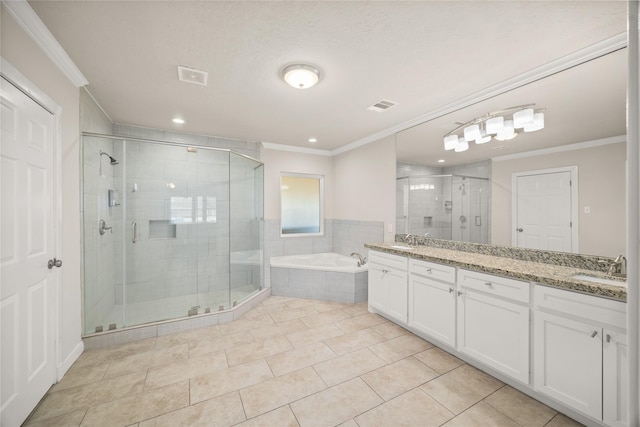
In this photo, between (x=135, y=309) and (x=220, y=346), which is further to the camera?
(x=135, y=309)

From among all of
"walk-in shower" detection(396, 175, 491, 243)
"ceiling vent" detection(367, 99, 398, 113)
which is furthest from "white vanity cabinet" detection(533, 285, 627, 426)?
"ceiling vent" detection(367, 99, 398, 113)

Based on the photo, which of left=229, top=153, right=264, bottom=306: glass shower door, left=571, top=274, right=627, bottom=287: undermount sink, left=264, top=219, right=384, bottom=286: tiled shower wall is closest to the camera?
left=571, top=274, right=627, bottom=287: undermount sink

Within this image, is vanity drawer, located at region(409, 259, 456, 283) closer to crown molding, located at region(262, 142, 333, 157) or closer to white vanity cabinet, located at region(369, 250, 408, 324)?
white vanity cabinet, located at region(369, 250, 408, 324)

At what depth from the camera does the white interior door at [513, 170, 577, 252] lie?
199 cm

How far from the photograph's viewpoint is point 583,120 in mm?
1966

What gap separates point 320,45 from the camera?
180 centimetres

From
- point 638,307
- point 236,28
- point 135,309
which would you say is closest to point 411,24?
point 236,28

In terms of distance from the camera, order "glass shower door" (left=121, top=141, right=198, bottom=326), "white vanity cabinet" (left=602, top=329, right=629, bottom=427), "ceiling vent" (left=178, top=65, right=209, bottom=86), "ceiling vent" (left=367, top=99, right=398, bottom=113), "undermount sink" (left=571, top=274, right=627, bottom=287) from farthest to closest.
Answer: "glass shower door" (left=121, top=141, right=198, bottom=326) → "ceiling vent" (left=367, top=99, right=398, bottom=113) → "ceiling vent" (left=178, top=65, right=209, bottom=86) → "undermount sink" (left=571, top=274, right=627, bottom=287) → "white vanity cabinet" (left=602, top=329, right=629, bottom=427)

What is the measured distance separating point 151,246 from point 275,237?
1802 mm

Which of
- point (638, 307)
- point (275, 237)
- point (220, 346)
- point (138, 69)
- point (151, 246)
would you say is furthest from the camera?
point (275, 237)

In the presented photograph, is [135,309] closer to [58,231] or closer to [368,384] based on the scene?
[58,231]

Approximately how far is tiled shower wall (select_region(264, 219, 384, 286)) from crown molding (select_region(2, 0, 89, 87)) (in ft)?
9.42

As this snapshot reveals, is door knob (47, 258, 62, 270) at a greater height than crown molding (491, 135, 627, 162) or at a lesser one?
lesser

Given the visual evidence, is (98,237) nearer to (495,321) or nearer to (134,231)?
(134,231)
